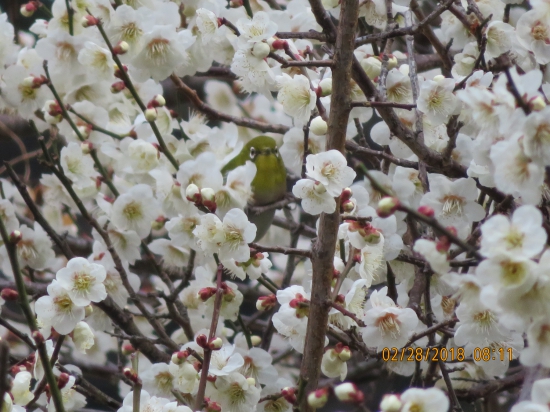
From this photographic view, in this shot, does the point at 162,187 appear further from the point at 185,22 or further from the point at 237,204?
the point at 185,22

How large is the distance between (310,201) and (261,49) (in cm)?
31

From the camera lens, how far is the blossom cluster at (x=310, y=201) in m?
0.93

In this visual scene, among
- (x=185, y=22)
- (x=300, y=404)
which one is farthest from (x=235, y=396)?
(x=185, y=22)

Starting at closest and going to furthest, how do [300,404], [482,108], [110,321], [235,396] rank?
[482,108], [300,404], [235,396], [110,321]

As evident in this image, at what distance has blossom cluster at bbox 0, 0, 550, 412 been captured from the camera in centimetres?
93

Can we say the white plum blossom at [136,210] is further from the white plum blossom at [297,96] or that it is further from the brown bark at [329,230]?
the brown bark at [329,230]

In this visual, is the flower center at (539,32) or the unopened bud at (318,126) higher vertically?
the flower center at (539,32)

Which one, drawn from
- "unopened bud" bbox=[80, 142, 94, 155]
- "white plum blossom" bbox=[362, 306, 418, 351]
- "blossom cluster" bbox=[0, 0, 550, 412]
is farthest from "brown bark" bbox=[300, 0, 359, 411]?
"unopened bud" bbox=[80, 142, 94, 155]

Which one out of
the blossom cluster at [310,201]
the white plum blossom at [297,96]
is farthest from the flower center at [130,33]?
the white plum blossom at [297,96]

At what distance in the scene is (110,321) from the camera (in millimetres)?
1885

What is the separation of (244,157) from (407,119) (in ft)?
3.07

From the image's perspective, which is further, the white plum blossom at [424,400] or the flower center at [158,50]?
the flower center at [158,50]
